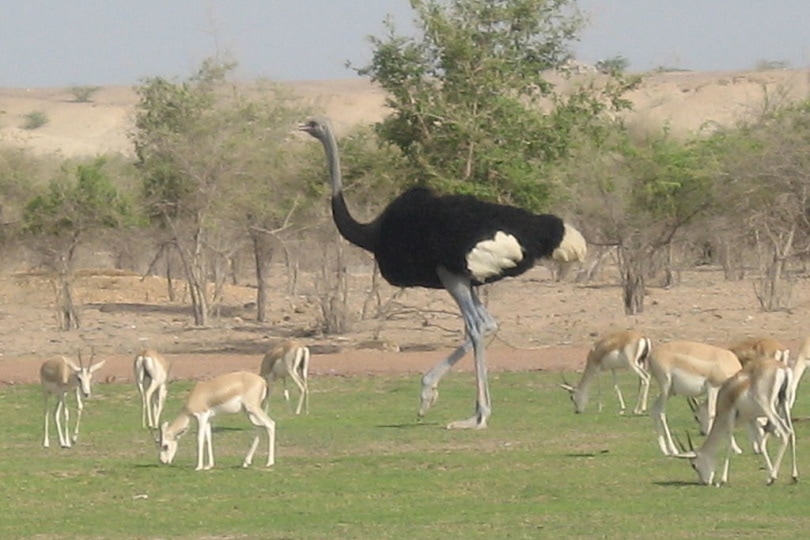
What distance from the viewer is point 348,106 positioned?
11925 centimetres

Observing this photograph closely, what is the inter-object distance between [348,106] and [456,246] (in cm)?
10170

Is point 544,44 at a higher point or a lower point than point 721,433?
higher

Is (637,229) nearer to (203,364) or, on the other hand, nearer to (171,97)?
(171,97)

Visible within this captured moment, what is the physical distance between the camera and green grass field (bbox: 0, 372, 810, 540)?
11.0 m

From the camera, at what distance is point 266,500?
12484mm

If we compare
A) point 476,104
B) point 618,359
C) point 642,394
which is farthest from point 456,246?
point 476,104

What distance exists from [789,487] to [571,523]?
2.16m

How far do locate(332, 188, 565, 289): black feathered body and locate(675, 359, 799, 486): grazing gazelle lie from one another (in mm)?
5992

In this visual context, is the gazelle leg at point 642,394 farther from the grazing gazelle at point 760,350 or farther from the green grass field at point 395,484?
the grazing gazelle at point 760,350

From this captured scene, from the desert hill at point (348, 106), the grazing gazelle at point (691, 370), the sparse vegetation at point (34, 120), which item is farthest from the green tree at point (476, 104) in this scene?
the sparse vegetation at point (34, 120)

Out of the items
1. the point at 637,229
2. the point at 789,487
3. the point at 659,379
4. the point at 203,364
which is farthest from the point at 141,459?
the point at 637,229

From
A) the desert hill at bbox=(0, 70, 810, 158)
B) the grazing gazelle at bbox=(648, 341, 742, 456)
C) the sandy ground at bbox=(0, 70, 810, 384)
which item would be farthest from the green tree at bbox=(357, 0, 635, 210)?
the desert hill at bbox=(0, 70, 810, 158)

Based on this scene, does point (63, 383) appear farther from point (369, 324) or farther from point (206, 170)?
point (369, 324)

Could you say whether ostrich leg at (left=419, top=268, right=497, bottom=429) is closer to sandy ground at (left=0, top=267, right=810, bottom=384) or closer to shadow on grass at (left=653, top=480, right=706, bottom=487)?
shadow on grass at (left=653, top=480, right=706, bottom=487)
